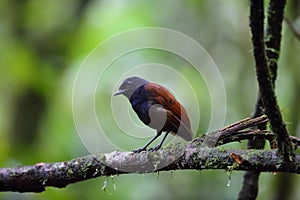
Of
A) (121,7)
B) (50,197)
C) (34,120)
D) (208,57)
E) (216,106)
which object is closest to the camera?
(50,197)

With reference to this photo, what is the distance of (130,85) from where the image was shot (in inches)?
89.6

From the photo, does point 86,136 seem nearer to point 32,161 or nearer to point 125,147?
point 125,147

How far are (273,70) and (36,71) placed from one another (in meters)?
2.71

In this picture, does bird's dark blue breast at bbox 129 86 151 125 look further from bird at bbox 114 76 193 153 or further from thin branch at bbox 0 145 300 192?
thin branch at bbox 0 145 300 192

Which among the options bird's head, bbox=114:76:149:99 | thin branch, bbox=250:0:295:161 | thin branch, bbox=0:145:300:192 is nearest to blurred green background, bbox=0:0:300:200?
bird's head, bbox=114:76:149:99

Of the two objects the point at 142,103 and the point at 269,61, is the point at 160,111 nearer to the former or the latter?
the point at 142,103

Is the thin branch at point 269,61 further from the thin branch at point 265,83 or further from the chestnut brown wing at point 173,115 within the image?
the thin branch at point 265,83

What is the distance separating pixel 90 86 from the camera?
537 cm

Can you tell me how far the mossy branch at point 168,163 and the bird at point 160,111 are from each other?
21cm

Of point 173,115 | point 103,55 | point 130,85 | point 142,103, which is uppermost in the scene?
point 103,55

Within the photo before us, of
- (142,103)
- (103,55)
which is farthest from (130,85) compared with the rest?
(103,55)

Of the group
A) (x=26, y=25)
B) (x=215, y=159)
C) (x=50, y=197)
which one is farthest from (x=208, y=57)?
(x=215, y=159)

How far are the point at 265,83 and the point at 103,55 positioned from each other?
445 centimetres

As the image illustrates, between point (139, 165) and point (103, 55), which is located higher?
point (103, 55)
